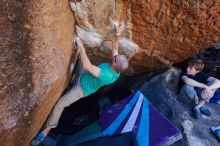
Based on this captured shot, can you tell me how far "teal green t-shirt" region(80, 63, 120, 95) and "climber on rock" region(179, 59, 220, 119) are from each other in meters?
1.22

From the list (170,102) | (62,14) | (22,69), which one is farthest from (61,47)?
(170,102)

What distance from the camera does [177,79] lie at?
5.10m

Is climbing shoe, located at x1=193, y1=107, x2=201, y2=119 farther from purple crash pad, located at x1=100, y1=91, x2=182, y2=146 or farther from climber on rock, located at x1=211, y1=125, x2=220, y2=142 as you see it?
purple crash pad, located at x1=100, y1=91, x2=182, y2=146

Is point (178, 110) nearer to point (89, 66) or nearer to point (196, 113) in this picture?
point (196, 113)

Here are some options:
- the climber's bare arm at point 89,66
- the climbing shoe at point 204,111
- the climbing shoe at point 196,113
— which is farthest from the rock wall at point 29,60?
the climbing shoe at point 204,111

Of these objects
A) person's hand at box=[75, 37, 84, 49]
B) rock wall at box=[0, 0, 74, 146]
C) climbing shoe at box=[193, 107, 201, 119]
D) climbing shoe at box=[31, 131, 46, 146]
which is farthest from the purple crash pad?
person's hand at box=[75, 37, 84, 49]

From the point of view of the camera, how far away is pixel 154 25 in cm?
410

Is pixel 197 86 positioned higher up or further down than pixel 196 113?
higher up

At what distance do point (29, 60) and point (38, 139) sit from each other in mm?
1239

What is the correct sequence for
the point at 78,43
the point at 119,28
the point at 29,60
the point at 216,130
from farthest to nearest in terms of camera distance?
the point at 216,130, the point at 119,28, the point at 78,43, the point at 29,60

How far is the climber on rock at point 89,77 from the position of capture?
12.2ft

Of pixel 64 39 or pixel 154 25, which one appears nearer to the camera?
pixel 64 39

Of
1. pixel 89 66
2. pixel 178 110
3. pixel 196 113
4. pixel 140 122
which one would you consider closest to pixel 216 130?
pixel 196 113

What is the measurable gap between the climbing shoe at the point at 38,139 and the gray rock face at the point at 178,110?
167 cm
